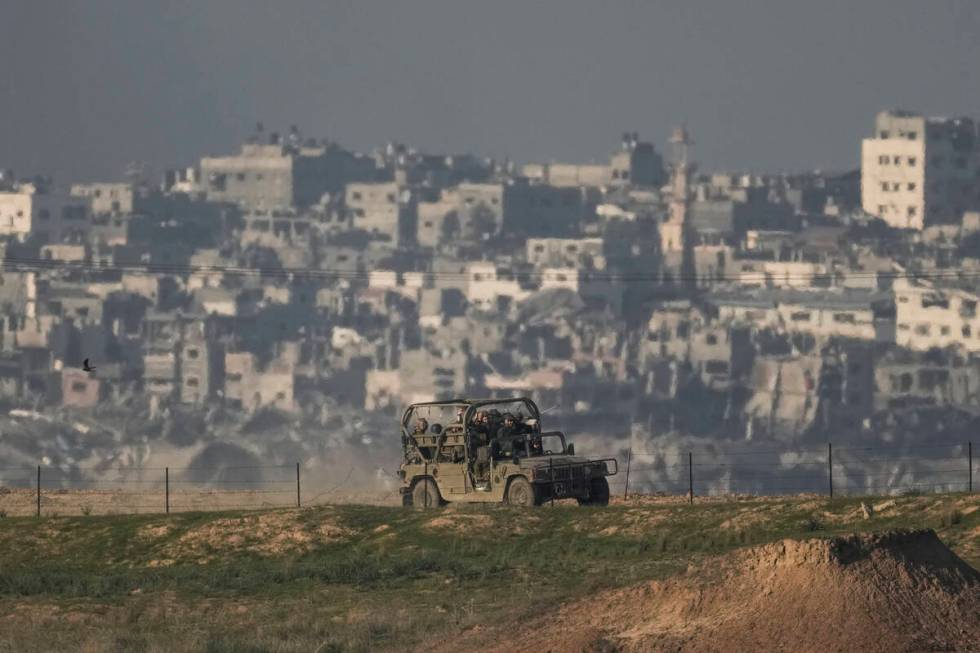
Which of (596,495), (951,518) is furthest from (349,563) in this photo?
(951,518)

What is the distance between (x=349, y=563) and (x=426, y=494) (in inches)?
309

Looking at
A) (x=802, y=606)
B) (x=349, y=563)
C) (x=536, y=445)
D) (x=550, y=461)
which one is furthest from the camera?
(x=536, y=445)

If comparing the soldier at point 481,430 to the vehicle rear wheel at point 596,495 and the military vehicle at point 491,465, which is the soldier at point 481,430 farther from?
the vehicle rear wheel at point 596,495

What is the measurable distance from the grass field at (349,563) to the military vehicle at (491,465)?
200 cm

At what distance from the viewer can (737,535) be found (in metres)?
35.2

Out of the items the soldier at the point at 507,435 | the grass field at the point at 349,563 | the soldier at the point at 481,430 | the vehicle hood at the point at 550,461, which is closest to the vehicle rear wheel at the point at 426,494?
the soldier at the point at 481,430

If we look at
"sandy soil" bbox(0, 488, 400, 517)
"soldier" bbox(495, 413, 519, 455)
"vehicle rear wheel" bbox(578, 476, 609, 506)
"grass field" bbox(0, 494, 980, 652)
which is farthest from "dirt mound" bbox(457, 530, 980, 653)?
"sandy soil" bbox(0, 488, 400, 517)

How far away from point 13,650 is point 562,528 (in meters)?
10.3

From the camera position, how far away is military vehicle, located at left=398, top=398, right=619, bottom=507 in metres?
41.7

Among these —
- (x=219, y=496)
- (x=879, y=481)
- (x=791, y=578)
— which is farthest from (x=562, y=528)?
(x=879, y=481)

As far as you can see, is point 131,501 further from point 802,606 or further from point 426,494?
point 802,606

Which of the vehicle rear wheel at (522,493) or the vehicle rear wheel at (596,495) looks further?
the vehicle rear wheel at (596,495)

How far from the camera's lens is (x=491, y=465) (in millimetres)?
42375

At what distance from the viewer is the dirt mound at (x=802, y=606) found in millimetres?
25438
